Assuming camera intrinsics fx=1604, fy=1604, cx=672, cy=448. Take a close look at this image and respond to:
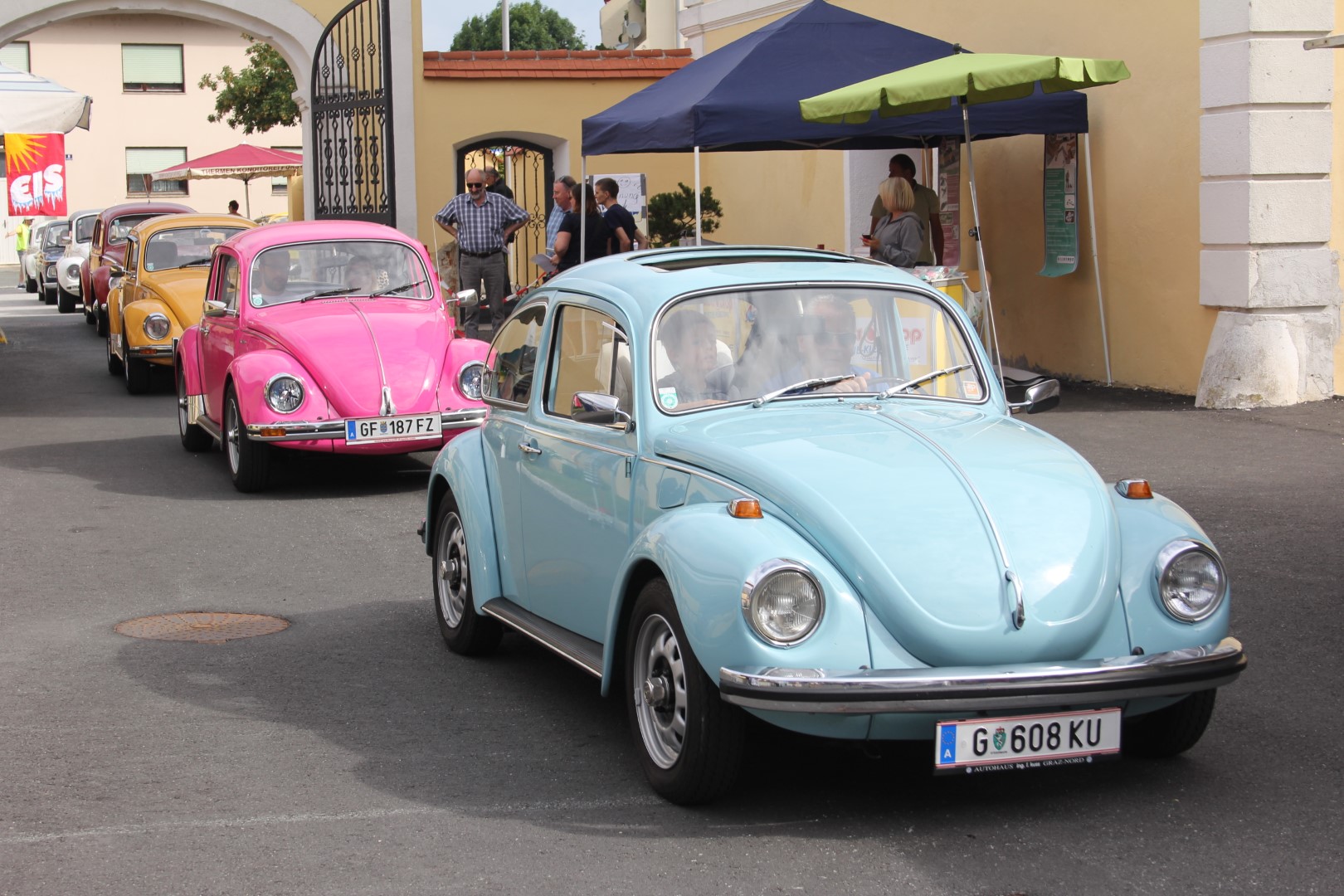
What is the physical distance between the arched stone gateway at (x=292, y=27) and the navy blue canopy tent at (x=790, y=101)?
598cm

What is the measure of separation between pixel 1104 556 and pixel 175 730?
3153 mm

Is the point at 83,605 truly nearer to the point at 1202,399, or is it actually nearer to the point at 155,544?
the point at 155,544

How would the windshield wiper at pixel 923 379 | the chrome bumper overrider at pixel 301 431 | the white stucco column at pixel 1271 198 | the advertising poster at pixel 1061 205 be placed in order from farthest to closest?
the advertising poster at pixel 1061 205 → the white stucco column at pixel 1271 198 → the chrome bumper overrider at pixel 301 431 → the windshield wiper at pixel 923 379

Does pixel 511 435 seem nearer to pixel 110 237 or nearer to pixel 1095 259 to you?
pixel 1095 259

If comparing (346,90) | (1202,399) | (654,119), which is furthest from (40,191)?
(1202,399)

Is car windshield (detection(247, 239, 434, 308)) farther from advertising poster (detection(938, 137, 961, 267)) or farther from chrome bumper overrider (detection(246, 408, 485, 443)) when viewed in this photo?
advertising poster (detection(938, 137, 961, 267))

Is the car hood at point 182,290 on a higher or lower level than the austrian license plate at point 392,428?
higher

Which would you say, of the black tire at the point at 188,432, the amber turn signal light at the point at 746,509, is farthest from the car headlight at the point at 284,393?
the amber turn signal light at the point at 746,509

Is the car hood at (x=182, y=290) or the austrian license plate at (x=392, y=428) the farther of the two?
the car hood at (x=182, y=290)

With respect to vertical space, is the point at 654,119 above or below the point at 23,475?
above

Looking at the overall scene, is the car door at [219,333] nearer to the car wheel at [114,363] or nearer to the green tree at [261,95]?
the car wheel at [114,363]

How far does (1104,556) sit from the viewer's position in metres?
4.54

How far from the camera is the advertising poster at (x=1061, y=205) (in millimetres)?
14828

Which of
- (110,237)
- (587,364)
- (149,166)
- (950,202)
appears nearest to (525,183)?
(110,237)
